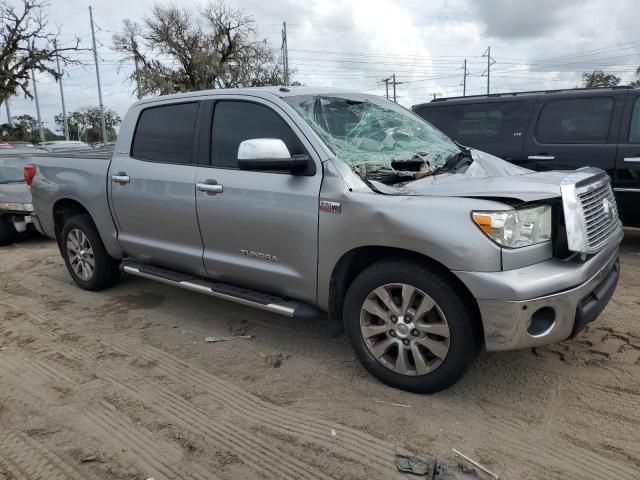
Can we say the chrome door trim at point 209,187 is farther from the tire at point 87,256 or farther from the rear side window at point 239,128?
the tire at point 87,256

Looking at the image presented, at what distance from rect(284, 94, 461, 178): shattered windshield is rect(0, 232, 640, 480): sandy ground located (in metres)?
1.36

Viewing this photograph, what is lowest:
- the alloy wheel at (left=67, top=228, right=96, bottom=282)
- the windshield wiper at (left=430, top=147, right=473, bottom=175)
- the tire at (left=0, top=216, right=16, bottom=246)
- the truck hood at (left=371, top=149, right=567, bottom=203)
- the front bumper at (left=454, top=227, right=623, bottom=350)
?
the tire at (left=0, top=216, right=16, bottom=246)

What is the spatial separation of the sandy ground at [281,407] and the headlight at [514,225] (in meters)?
0.98

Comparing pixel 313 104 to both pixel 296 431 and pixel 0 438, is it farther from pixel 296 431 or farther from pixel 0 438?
Answer: pixel 0 438

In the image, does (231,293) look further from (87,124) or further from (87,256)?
(87,124)

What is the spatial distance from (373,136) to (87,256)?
10.6ft

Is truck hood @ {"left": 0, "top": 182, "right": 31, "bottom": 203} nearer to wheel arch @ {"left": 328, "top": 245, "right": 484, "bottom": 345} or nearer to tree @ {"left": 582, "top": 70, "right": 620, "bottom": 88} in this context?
wheel arch @ {"left": 328, "top": 245, "right": 484, "bottom": 345}

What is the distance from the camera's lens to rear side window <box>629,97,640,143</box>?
5793 mm

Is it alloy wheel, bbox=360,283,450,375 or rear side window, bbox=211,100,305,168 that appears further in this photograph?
rear side window, bbox=211,100,305,168

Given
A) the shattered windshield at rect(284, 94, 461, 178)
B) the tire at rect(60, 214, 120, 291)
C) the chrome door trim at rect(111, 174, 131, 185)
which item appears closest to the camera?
the shattered windshield at rect(284, 94, 461, 178)

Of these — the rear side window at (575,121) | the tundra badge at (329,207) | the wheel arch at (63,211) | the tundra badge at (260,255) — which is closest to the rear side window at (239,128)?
the tundra badge at (329,207)

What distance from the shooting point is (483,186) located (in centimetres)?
297

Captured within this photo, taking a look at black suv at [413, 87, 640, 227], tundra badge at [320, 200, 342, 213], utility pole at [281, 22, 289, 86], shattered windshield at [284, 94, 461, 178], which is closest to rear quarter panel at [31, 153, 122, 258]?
shattered windshield at [284, 94, 461, 178]

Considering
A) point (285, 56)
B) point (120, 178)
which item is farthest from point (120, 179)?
point (285, 56)
